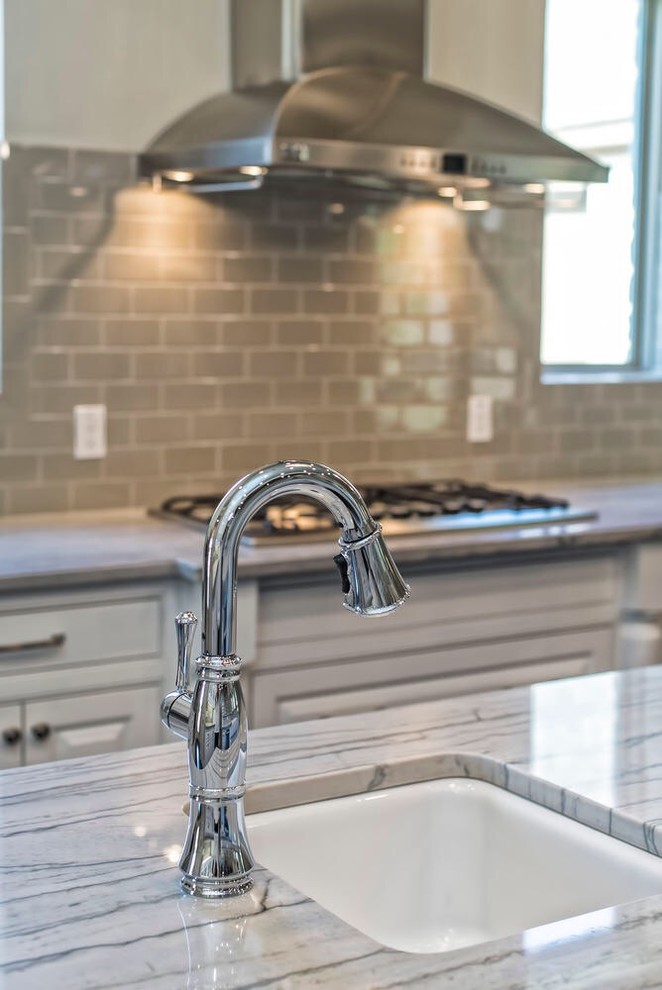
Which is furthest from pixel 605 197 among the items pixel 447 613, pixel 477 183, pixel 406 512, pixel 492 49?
pixel 447 613

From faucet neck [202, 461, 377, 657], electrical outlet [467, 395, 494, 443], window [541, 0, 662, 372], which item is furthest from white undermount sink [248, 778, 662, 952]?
window [541, 0, 662, 372]

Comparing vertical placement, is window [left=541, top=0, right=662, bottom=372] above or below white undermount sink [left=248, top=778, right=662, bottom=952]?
above

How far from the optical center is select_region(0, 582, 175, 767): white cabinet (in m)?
2.57

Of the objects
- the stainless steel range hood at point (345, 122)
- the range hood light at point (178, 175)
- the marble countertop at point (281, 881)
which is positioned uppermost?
the stainless steel range hood at point (345, 122)

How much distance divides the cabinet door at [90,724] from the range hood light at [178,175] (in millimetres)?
1202

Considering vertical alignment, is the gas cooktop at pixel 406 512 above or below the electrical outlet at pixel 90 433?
below

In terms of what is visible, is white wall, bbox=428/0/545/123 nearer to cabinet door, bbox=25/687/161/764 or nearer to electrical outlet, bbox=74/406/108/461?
electrical outlet, bbox=74/406/108/461

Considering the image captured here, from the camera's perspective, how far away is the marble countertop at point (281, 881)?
3.31 feet

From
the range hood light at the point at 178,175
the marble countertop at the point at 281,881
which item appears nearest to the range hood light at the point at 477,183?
the range hood light at the point at 178,175

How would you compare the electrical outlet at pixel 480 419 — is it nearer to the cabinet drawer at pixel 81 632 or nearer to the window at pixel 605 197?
the window at pixel 605 197

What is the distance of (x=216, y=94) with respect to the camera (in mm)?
3344

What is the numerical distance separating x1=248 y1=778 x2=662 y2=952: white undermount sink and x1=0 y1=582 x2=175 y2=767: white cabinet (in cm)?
125

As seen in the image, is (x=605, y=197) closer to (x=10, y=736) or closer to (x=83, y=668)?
(x=83, y=668)

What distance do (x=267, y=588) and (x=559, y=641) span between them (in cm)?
79
